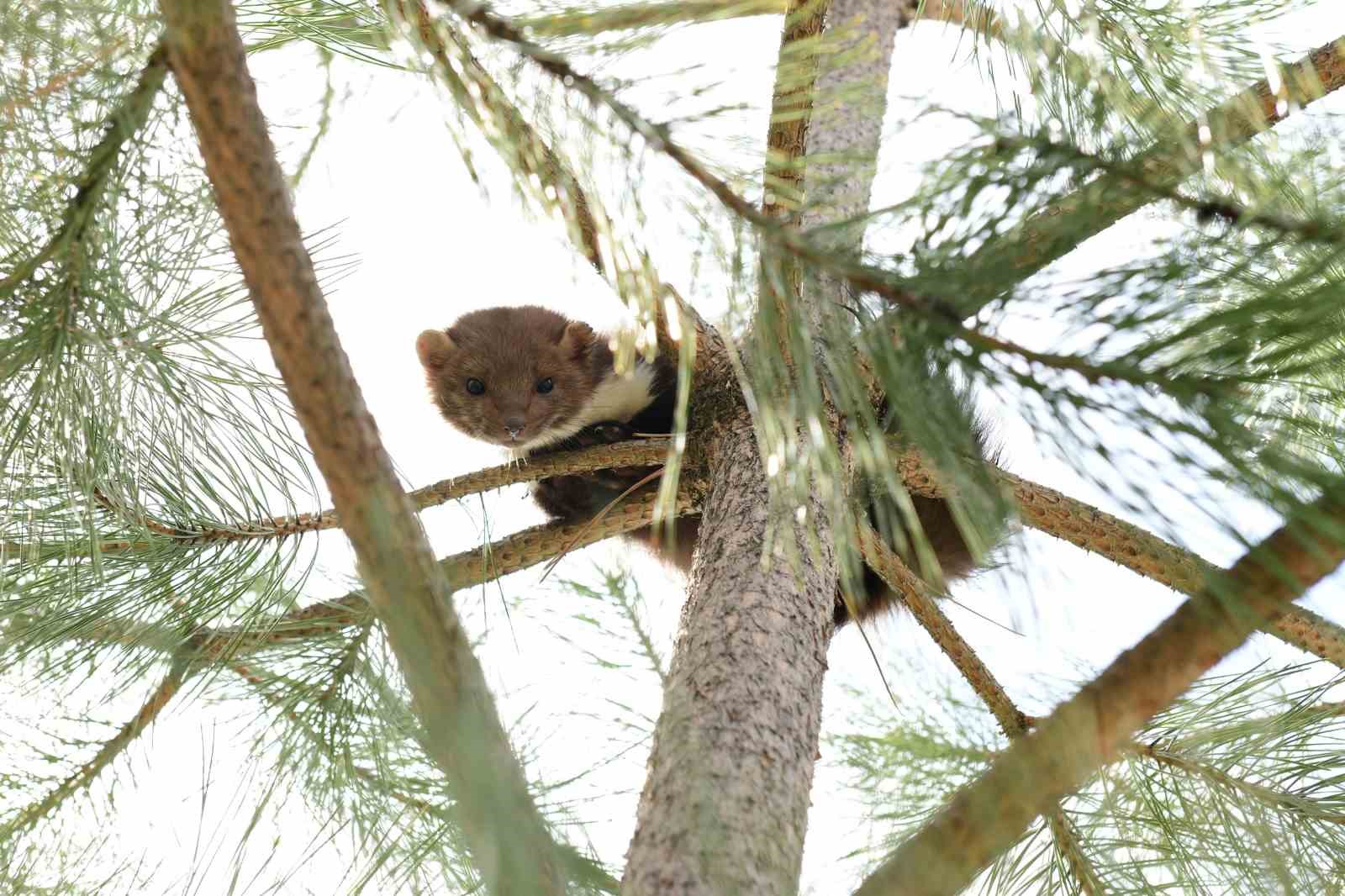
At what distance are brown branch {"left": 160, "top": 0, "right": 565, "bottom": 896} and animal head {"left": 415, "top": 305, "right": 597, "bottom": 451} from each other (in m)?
2.71

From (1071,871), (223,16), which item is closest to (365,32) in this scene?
(223,16)

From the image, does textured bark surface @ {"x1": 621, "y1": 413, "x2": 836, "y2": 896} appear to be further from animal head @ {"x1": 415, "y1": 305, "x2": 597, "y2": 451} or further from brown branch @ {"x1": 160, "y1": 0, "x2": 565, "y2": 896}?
animal head @ {"x1": 415, "y1": 305, "x2": 597, "y2": 451}

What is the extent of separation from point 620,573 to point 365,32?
5.94 feet

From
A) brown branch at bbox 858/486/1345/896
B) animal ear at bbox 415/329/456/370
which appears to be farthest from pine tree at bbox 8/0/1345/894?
animal ear at bbox 415/329/456/370

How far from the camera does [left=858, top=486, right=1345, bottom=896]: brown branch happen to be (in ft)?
3.31

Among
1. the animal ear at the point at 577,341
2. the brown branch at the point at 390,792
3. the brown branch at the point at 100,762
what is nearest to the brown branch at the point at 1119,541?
the brown branch at the point at 390,792

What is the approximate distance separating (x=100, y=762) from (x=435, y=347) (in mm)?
2125

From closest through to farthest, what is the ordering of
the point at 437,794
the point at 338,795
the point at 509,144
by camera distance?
the point at 509,144, the point at 338,795, the point at 437,794

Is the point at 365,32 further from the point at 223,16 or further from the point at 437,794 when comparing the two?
the point at 437,794

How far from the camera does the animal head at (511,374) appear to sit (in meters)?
3.99

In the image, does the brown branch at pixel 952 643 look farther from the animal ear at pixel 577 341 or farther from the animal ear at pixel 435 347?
the animal ear at pixel 435 347

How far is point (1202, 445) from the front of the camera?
111 centimetres

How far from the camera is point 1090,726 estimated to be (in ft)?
3.54

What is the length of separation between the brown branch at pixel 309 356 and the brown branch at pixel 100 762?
150 cm
